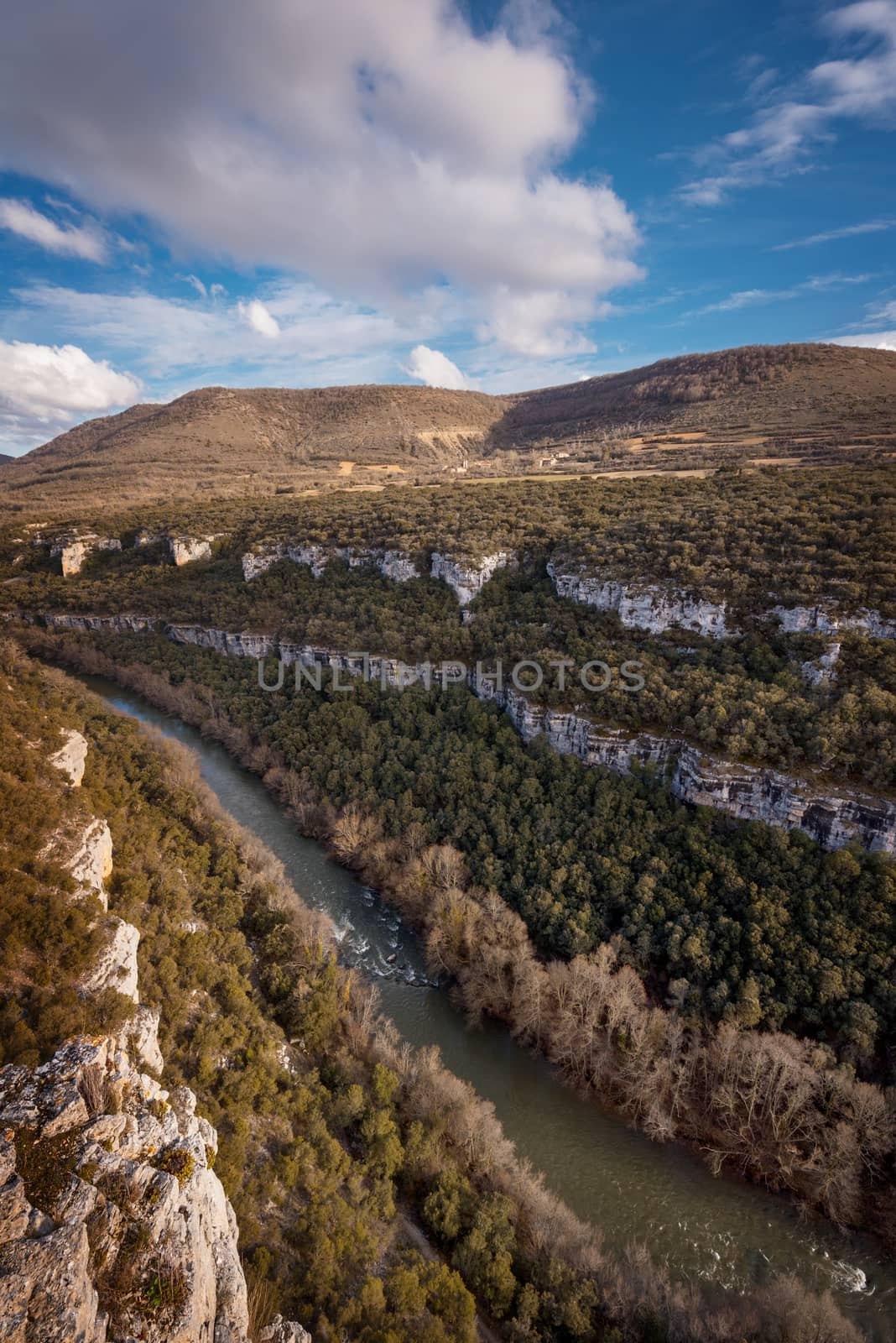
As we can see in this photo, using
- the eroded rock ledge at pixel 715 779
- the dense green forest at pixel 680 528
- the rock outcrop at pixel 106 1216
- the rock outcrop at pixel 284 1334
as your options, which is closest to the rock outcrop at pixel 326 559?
the dense green forest at pixel 680 528

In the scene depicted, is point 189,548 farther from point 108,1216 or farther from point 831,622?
point 108,1216

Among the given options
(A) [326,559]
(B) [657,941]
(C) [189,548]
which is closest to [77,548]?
(C) [189,548]

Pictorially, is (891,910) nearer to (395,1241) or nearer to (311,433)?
(395,1241)

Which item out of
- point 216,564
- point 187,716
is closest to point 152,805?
point 187,716

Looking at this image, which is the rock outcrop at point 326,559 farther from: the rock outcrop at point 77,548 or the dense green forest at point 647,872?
the rock outcrop at point 77,548

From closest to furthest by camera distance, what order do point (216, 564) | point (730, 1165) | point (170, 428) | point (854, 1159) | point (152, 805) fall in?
point (854, 1159), point (730, 1165), point (152, 805), point (216, 564), point (170, 428)

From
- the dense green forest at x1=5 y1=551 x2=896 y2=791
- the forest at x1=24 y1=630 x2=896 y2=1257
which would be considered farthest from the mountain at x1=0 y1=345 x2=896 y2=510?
the forest at x1=24 y1=630 x2=896 y2=1257
